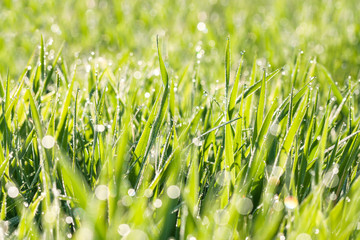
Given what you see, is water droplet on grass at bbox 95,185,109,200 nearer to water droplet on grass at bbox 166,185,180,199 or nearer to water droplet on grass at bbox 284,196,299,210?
water droplet on grass at bbox 166,185,180,199

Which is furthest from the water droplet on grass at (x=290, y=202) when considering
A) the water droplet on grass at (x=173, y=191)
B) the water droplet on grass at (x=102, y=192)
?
the water droplet on grass at (x=102, y=192)

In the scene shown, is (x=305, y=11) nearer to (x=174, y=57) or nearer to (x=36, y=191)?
(x=174, y=57)

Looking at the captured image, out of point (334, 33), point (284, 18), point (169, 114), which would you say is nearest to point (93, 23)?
point (284, 18)

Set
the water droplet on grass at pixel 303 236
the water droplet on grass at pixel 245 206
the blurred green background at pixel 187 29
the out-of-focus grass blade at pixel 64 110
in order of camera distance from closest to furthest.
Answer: the water droplet on grass at pixel 303 236
the water droplet on grass at pixel 245 206
the out-of-focus grass blade at pixel 64 110
the blurred green background at pixel 187 29

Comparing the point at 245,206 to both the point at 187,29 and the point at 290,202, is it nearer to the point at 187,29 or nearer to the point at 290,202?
the point at 290,202

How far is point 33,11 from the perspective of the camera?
2.67m

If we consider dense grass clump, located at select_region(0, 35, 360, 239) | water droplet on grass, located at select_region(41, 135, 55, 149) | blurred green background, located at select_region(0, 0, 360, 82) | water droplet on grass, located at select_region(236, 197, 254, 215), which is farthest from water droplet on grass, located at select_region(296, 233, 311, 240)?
blurred green background, located at select_region(0, 0, 360, 82)

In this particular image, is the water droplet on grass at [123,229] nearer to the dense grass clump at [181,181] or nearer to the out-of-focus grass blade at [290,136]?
the dense grass clump at [181,181]

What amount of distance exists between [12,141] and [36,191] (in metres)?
0.14

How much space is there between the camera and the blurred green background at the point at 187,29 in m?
1.90

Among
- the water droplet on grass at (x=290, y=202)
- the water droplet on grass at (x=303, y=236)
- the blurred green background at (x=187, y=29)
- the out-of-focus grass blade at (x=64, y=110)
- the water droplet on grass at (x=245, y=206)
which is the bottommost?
the water droplet on grass at (x=303, y=236)

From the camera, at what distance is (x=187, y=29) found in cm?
244

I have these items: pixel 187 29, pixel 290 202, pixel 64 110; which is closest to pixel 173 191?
pixel 290 202

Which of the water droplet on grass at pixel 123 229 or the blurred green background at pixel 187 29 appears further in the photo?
the blurred green background at pixel 187 29
